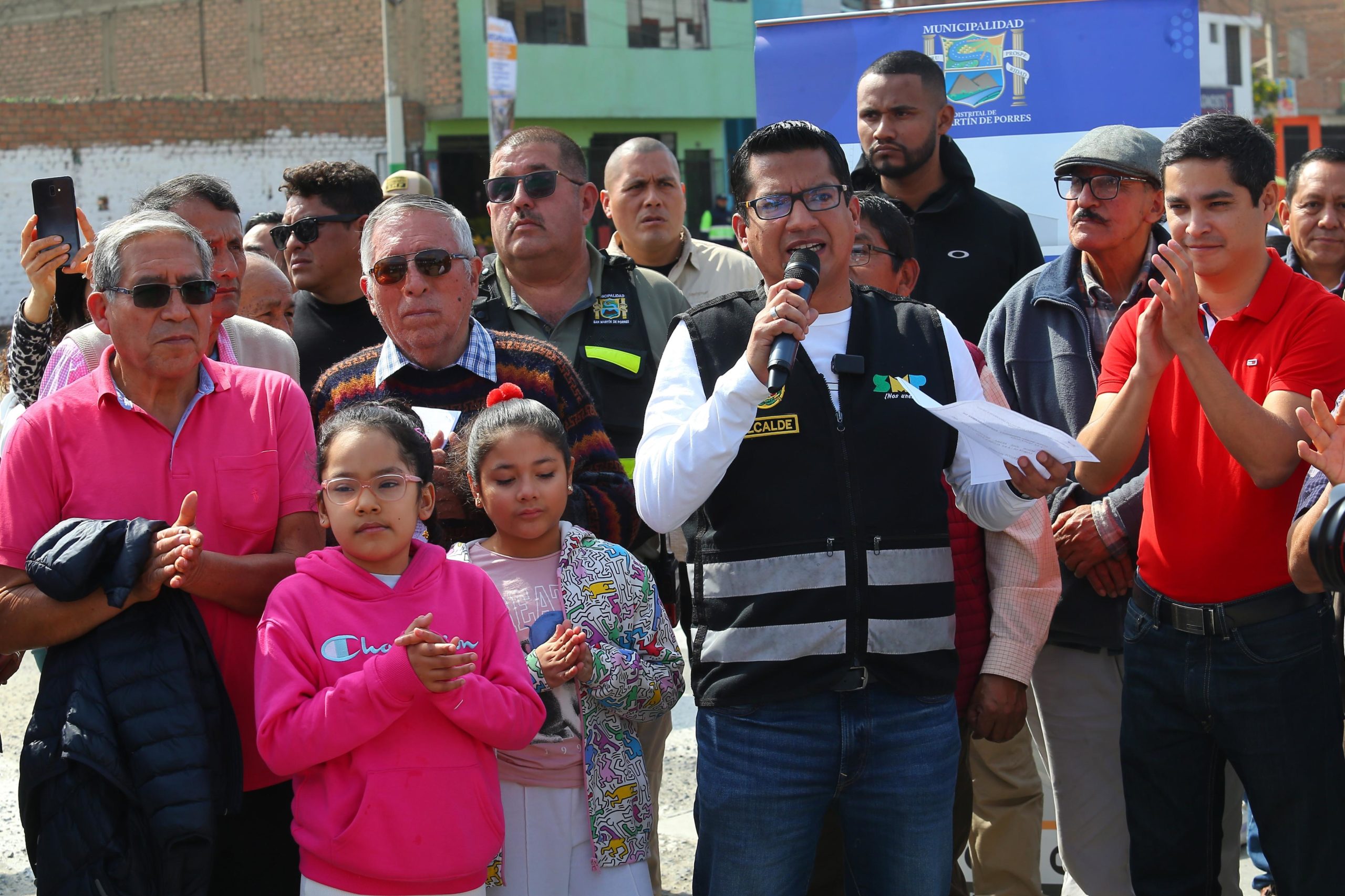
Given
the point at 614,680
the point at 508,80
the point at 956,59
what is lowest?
the point at 614,680

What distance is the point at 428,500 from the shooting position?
9.96 feet

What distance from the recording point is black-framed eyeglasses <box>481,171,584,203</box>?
4.45m

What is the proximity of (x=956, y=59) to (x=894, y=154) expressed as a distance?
1.62 meters

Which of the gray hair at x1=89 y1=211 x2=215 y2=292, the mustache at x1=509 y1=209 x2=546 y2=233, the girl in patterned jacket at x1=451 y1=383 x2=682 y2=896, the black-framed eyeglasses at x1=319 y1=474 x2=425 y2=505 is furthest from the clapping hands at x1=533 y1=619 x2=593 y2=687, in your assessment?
the mustache at x1=509 y1=209 x2=546 y2=233

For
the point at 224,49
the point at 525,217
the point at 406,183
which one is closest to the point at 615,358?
the point at 525,217

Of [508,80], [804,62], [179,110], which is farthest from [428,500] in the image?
[179,110]

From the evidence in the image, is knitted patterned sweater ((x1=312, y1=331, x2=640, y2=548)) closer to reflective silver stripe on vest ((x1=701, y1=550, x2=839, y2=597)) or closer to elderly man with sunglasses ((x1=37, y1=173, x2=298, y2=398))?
elderly man with sunglasses ((x1=37, y1=173, x2=298, y2=398))

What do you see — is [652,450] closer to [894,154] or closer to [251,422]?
[251,422]

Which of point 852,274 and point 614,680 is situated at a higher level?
point 852,274

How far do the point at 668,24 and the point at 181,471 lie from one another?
2536cm

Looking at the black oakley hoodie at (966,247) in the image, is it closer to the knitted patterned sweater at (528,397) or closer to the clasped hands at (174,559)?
the knitted patterned sweater at (528,397)

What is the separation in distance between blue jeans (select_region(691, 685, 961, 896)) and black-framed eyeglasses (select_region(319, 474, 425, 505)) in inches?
36.5

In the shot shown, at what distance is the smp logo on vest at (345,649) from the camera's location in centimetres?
276

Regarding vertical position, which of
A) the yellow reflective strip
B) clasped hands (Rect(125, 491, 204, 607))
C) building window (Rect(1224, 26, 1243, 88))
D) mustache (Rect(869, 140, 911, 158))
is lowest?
clasped hands (Rect(125, 491, 204, 607))
